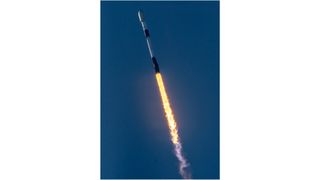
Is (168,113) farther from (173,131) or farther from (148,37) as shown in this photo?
(148,37)

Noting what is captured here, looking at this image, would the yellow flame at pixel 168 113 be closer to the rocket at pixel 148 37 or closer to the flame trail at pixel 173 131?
the flame trail at pixel 173 131

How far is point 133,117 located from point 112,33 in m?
1.23

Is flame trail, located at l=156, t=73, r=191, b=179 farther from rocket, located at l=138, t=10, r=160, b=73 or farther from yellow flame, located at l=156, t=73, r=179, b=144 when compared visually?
rocket, located at l=138, t=10, r=160, b=73

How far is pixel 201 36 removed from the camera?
4.91 meters

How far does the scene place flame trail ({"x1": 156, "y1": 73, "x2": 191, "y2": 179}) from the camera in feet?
15.7

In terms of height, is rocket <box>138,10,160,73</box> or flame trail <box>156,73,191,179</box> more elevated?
rocket <box>138,10,160,73</box>

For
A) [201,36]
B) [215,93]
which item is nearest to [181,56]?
[201,36]

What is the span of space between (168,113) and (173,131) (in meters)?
0.26

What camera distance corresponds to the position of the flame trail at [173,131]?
478cm

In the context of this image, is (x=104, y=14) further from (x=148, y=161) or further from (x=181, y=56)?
(x=148, y=161)

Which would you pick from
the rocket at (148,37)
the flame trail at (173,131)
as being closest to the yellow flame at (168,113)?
the flame trail at (173,131)

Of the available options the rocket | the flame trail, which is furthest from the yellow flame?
the rocket

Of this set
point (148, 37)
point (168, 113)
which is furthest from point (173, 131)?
point (148, 37)

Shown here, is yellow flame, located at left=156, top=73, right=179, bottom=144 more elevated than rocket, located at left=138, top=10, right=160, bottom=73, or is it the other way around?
rocket, located at left=138, top=10, right=160, bottom=73
